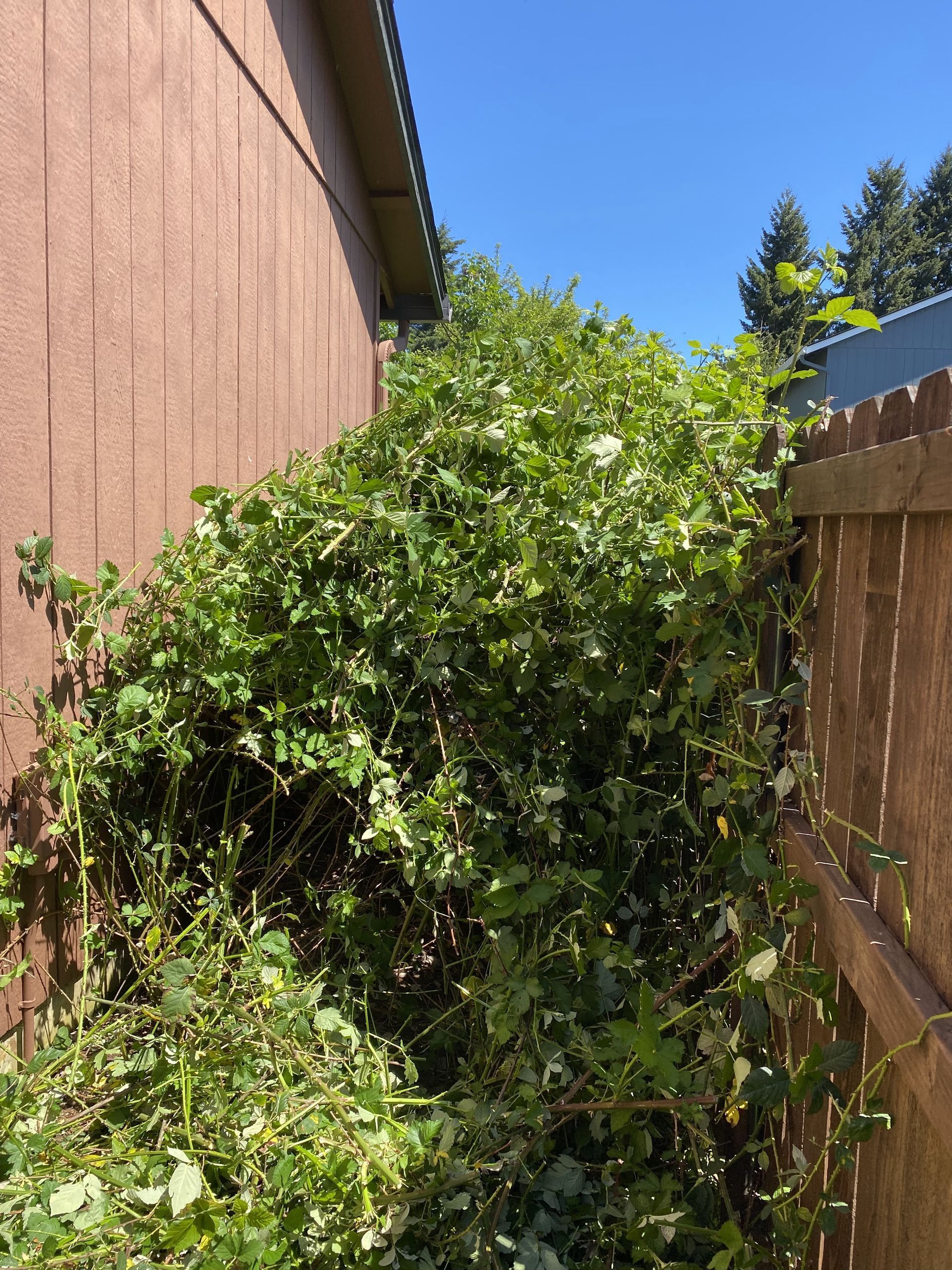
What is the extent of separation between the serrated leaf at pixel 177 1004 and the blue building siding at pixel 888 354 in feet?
67.9

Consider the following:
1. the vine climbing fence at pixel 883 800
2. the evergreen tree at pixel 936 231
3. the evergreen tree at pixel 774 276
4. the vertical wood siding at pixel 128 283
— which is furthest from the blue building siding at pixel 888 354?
the evergreen tree at pixel 936 231

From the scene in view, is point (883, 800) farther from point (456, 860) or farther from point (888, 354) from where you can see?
point (888, 354)

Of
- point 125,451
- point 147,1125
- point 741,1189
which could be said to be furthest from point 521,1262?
point 125,451

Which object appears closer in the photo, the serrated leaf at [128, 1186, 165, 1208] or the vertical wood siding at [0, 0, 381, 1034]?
the serrated leaf at [128, 1186, 165, 1208]

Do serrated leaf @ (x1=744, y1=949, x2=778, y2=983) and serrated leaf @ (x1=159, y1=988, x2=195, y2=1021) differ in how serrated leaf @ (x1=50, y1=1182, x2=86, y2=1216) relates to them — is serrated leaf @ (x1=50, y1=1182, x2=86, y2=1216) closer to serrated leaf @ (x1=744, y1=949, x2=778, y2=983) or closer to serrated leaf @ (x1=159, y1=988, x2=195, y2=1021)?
Result: serrated leaf @ (x1=159, y1=988, x2=195, y2=1021)

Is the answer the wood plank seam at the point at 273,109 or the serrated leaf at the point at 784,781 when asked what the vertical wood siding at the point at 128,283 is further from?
the serrated leaf at the point at 784,781

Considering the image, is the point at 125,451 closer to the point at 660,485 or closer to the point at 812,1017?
the point at 660,485

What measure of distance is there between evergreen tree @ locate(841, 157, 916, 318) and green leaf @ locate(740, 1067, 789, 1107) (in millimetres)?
55300

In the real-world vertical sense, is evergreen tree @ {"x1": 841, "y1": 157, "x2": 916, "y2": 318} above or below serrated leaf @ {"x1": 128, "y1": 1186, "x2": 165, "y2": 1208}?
above

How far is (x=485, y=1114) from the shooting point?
1660 mm

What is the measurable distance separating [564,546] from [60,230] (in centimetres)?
144

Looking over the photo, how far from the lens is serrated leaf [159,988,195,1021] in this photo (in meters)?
1.64

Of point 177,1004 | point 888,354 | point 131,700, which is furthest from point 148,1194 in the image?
point 888,354

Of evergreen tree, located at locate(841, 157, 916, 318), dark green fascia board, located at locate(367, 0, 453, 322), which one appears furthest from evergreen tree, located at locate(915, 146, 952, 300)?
dark green fascia board, located at locate(367, 0, 453, 322)
